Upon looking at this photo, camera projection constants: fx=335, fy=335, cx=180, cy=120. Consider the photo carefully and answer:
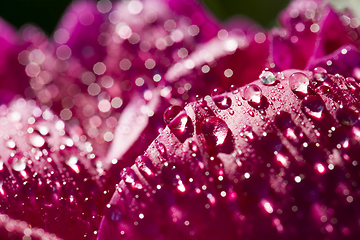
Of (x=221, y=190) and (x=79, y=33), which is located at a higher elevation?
(x=221, y=190)

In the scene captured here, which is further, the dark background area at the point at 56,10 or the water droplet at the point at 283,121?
the dark background area at the point at 56,10

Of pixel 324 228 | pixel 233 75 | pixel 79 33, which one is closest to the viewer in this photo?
pixel 324 228

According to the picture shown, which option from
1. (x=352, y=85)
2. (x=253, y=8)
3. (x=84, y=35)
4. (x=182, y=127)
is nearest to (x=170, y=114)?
(x=182, y=127)

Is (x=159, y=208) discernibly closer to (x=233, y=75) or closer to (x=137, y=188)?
(x=137, y=188)

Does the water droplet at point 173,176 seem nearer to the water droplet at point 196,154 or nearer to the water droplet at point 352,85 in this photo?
the water droplet at point 196,154

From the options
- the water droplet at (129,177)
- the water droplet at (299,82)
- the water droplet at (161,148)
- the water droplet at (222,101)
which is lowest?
the water droplet at (129,177)

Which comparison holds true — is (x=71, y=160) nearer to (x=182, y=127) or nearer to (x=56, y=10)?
(x=182, y=127)

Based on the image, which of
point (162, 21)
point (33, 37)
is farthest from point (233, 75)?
point (33, 37)

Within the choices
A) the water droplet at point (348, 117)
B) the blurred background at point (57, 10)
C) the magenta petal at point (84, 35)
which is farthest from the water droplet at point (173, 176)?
the blurred background at point (57, 10)
